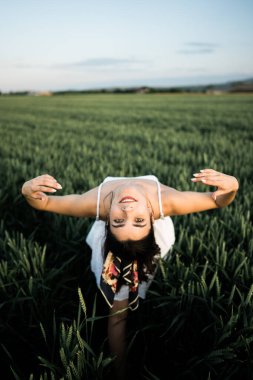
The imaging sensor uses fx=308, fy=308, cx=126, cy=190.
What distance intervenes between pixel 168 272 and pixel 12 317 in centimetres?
87

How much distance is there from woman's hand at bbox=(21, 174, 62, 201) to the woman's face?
319 mm

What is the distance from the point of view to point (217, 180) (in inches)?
60.2

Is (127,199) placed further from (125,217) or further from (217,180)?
(217,180)

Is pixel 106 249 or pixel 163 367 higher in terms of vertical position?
pixel 106 249

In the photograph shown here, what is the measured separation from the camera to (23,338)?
151 centimetres

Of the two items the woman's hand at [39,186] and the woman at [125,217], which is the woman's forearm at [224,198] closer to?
the woman at [125,217]

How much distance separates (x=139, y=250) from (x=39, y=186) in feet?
2.01

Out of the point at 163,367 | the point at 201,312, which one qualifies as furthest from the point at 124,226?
the point at 163,367

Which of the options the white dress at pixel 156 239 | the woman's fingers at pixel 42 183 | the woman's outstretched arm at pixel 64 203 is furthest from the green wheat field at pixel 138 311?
the woman's fingers at pixel 42 183

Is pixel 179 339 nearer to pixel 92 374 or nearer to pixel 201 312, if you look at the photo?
pixel 201 312

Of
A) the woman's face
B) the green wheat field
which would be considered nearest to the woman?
the woman's face

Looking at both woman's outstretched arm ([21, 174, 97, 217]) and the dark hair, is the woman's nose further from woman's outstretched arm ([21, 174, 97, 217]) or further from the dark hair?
woman's outstretched arm ([21, 174, 97, 217])

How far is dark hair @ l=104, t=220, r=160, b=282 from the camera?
4.86ft

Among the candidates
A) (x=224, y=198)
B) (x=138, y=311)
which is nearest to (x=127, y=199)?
(x=224, y=198)
